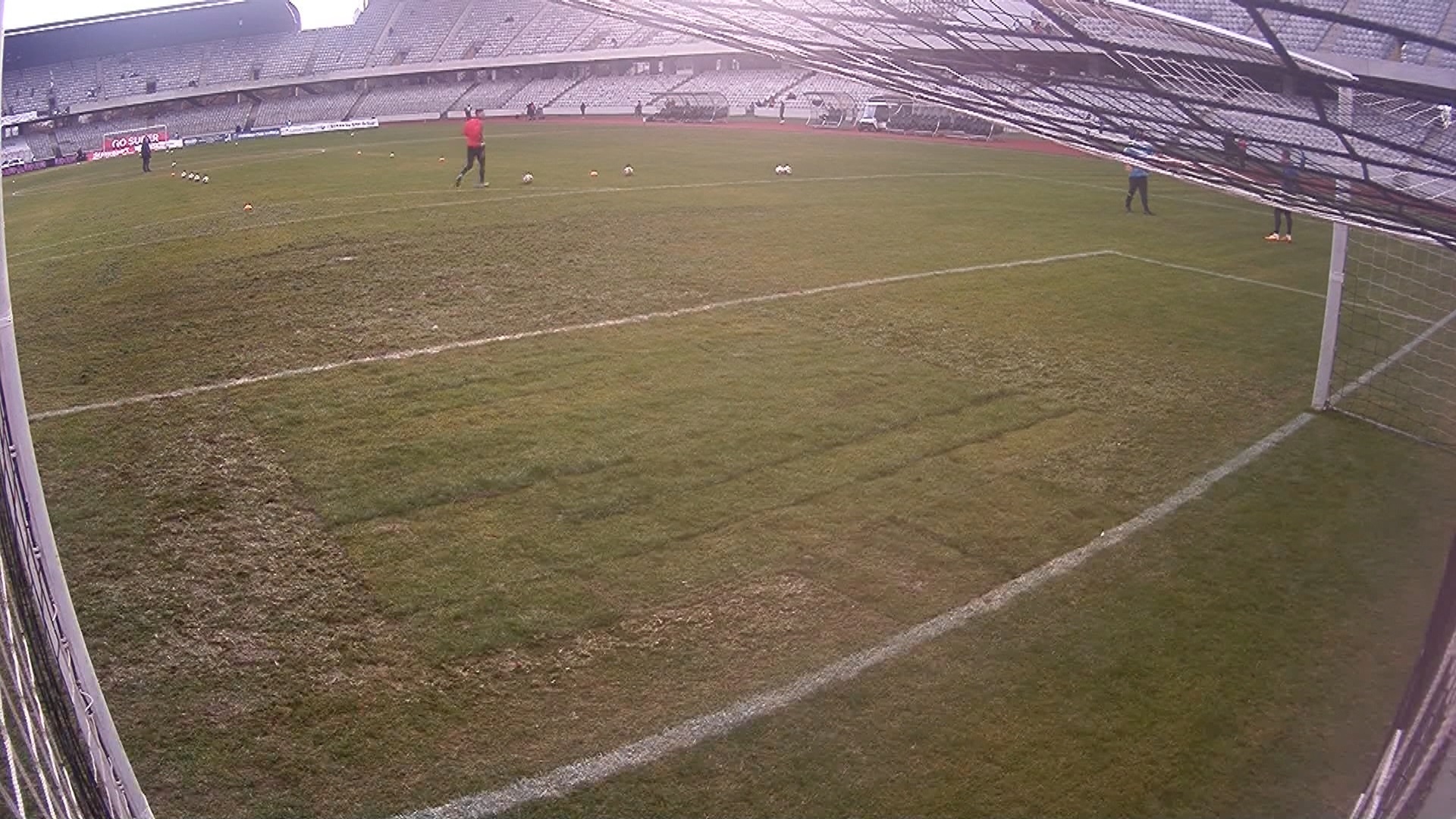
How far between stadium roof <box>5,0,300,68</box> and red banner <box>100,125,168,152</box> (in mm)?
7757

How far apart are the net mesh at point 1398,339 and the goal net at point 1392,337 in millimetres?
11

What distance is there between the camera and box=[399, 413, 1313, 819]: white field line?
4316mm

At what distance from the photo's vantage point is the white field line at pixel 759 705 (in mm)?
4316

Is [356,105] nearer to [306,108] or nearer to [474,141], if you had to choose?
[306,108]

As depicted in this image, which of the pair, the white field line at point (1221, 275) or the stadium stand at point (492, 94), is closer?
the white field line at point (1221, 275)

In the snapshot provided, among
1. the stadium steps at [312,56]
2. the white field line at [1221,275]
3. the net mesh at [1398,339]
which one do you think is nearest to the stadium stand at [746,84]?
the stadium steps at [312,56]

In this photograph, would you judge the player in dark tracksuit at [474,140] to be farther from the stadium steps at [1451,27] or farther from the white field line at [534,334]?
the stadium steps at [1451,27]

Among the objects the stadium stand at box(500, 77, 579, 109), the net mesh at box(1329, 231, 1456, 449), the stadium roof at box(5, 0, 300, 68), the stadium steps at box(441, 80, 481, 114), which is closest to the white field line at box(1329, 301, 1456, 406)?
the net mesh at box(1329, 231, 1456, 449)

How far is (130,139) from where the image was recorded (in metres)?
52.5

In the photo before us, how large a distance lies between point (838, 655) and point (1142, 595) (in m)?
→ 2.01

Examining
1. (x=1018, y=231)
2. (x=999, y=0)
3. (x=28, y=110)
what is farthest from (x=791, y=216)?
(x=28, y=110)

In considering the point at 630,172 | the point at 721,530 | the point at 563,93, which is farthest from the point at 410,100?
the point at 721,530

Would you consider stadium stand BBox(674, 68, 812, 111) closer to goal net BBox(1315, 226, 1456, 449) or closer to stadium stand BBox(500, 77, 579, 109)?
stadium stand BBox(500, 77, 579, 109)

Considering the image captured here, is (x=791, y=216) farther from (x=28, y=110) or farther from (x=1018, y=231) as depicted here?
(x=28, y=110)
